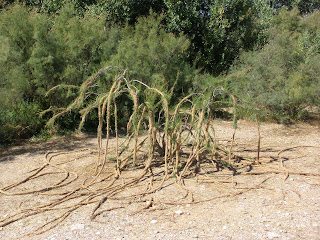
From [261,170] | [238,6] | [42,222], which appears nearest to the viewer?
[42,222]

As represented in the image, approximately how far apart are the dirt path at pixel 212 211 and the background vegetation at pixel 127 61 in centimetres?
162

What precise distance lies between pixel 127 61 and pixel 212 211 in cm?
506

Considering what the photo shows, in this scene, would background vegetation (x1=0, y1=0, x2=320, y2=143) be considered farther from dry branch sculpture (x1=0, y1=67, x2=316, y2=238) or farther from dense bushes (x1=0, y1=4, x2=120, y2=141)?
dry branch sculpture (x1=0, y1=67, x2=316, y2=238)

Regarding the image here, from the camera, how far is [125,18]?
424 inches

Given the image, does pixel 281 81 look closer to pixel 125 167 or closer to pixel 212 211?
pixel 125 167

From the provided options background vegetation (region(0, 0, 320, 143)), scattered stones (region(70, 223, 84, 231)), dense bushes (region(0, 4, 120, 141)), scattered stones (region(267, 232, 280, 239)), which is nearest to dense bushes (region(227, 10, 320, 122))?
background vegetation (region(0, 0, 320, 143))

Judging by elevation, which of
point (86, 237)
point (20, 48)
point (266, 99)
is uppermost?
point (20, 48)

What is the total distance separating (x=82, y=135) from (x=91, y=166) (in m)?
2.25

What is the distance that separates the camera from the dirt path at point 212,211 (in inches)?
120

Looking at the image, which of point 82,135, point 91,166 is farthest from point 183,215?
point 82,135

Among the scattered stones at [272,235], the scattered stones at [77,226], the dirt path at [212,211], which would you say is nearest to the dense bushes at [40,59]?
the dirt path at [212,211]

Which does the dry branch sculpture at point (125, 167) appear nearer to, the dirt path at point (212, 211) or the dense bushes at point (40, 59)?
the dirt path at point (212, 211)

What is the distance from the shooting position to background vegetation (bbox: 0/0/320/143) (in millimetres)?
6855

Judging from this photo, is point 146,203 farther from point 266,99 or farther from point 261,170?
point 266,99
